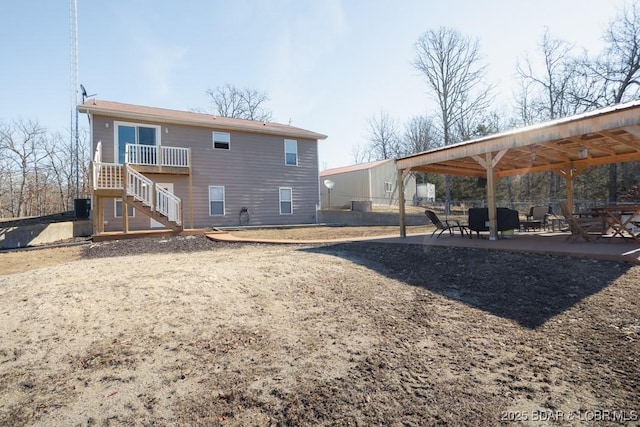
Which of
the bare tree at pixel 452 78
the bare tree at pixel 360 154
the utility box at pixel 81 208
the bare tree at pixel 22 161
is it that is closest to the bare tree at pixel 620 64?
the bare tree at pixel 452 78

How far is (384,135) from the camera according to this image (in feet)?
125

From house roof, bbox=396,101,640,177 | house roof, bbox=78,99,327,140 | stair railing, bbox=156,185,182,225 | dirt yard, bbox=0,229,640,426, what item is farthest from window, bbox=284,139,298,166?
dirt yard, bbox=0,229,640,426

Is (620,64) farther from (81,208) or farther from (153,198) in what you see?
(81,208)

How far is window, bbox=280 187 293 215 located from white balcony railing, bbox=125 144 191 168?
4.86 m

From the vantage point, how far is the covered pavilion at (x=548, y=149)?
5.22 metres

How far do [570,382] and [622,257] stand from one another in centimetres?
394

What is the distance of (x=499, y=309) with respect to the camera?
3615mm

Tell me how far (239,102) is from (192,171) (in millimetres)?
Answer: 22017

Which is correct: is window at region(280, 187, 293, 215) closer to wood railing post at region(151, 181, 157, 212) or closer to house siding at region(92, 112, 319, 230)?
house siding at region(92, 112, 319, 230)

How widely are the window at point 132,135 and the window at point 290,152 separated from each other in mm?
5883

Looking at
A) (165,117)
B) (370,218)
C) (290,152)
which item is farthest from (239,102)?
(370,218)

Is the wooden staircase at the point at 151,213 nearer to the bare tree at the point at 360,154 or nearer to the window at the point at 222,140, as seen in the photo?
the window at the point at 222,140

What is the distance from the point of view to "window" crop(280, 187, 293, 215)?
53.3 ft

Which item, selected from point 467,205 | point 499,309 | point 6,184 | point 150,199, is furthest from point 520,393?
point 6,184
